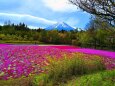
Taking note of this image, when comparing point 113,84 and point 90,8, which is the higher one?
point 90,8

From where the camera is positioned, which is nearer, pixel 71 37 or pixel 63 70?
pixel 63 70

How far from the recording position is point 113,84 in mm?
9852

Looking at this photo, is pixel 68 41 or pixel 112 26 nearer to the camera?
pixel 112 26

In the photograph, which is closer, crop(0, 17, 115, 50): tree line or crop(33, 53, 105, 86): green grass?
crop(33, 53, 105, 86): green grass

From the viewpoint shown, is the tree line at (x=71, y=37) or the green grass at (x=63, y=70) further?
the tree line at (x=71, y=37)

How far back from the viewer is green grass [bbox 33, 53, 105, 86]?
39.4ft

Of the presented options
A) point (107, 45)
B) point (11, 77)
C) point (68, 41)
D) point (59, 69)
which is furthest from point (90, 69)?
point (68, 41)

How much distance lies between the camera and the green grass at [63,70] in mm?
12000

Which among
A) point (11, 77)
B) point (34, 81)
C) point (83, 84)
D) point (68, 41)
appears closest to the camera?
point (83, 84)

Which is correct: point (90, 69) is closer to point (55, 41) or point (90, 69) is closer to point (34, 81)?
point (34, 81)

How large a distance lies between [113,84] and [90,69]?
448cm

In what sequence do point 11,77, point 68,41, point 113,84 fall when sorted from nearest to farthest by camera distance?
point 113,84, point 11,77, point 68,41

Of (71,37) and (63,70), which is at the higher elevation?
(71,37)

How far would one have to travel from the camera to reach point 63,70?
12688 millimetres
